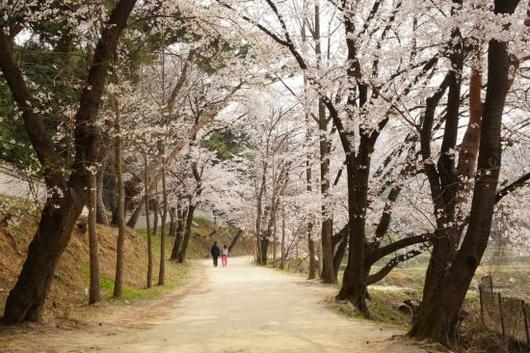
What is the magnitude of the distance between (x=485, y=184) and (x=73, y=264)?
1115 centimetres

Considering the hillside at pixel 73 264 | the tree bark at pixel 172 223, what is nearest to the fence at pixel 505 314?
the hillside at pixel 73 264

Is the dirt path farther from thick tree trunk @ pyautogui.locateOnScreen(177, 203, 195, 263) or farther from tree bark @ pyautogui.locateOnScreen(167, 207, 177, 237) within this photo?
tree bark @ pyautogui.locateOnScreen(167, 207, 177, 237)

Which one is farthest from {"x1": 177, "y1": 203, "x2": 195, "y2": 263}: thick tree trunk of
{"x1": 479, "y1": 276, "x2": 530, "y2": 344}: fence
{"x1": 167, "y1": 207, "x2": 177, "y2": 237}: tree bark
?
{"x1": 479, "y1": 276, "x2": 530, "y2": 344}: fence

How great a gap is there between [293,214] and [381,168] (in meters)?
17.0

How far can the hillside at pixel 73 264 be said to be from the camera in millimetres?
10688

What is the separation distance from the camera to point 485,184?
6832mm

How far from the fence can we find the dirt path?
253 centimetres

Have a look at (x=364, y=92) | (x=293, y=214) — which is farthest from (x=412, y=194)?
(x=293, y=214)

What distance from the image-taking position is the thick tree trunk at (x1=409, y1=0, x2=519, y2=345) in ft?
22.0

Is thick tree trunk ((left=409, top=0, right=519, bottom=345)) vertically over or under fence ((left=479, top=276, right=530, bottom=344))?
over

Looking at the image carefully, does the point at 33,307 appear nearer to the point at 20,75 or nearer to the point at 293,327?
the point at 20,75

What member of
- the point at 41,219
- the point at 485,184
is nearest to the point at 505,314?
the point at 485,184

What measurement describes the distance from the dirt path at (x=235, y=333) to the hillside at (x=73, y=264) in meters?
1.69

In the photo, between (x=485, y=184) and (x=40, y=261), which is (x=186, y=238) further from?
(x=485, y=184)
